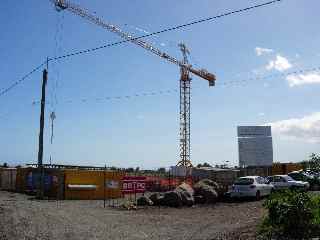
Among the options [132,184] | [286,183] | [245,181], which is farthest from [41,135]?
[286,183]

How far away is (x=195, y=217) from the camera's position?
786 inches

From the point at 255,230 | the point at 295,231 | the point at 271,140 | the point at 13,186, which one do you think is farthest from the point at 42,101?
the point at 271,140

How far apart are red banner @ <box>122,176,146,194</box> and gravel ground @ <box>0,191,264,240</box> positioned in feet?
12.5

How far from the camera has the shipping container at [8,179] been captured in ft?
133

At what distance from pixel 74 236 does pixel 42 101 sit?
20.5 metres

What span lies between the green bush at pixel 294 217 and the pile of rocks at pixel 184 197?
46.8 feet

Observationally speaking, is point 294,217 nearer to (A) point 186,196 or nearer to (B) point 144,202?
(A) point 186,196

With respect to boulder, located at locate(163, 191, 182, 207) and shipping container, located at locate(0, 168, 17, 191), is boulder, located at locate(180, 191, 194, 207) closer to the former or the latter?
boulder, located at locate(163, 191, 182, 207)

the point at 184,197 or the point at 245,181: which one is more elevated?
the point at 245,181

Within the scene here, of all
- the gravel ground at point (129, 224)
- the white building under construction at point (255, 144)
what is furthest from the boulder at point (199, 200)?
the white building under construction at point (255, 144)

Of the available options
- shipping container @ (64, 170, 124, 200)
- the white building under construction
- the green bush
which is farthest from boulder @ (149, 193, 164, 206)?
the white building under construction

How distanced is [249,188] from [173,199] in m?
4.84

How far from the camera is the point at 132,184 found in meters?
27.1

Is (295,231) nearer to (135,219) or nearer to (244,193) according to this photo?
(135,219)
